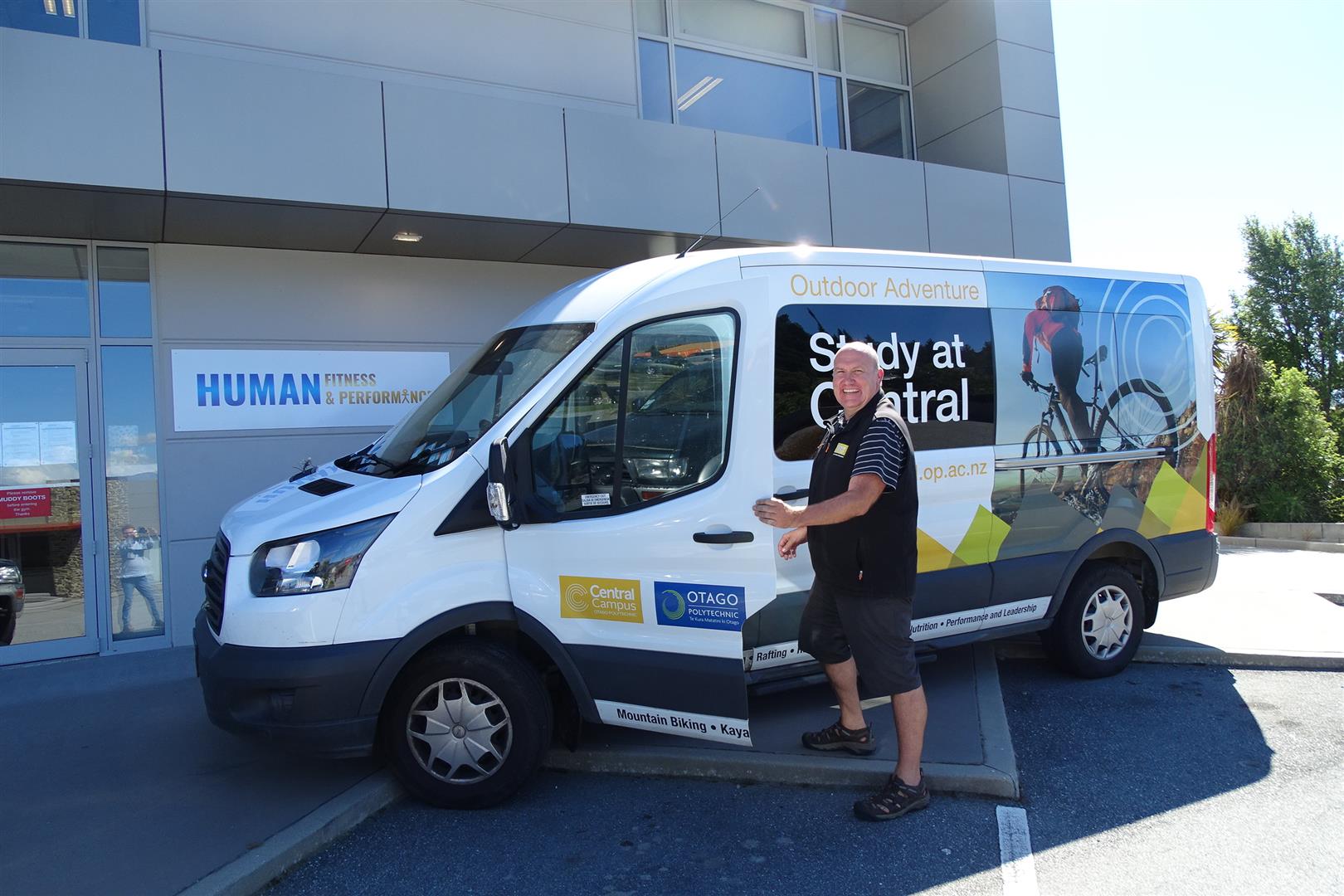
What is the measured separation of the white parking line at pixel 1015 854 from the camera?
3.39 meters

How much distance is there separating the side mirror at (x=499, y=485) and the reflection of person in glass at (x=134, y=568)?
482 centimetres

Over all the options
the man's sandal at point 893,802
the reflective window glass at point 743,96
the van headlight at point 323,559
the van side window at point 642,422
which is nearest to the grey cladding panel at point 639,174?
the reflective window glass at point 743,96

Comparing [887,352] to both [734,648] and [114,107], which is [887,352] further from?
[114,107]

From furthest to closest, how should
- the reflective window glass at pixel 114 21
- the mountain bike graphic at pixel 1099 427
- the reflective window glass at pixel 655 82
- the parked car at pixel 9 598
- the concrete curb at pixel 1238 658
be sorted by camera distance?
the reflective window glass at pixel 655 82 → the reflective window glass at pixel 114 21 → the parked car at pixel 9 598 → the concrete curb at pixel 1238 658 → the mountain bike graphic at pixel 1099 427

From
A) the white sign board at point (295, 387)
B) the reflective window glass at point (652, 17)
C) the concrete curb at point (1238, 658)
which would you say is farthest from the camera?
the reflective window glass at point (652, 17)

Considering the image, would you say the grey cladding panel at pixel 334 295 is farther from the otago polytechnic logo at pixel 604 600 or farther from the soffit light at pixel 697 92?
the otago polytechnic logo at pixel 604 600

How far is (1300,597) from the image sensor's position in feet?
26.9

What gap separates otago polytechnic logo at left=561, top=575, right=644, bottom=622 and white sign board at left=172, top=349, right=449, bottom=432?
4711 mm

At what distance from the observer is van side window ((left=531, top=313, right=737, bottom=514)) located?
405 cm

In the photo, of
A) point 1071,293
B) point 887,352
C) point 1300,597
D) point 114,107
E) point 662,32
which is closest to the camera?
point 887,352

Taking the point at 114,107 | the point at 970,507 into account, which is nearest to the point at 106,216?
the point at 114,107

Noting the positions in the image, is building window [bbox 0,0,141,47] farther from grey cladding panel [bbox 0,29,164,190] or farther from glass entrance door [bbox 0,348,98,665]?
glass entrance door [bbox 0,348,98,665]

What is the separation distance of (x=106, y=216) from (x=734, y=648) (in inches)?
228

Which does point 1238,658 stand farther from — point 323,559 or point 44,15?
point 44,15
